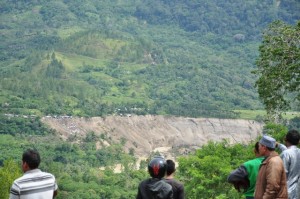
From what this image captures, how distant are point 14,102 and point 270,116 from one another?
118 m

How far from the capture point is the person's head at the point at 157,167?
9.51 meters

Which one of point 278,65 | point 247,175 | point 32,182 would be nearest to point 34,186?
point 32,182

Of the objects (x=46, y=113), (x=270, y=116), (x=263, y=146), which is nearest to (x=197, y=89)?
(x=46, y=113)

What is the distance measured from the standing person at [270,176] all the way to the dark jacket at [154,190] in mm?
1344

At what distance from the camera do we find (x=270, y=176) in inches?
392

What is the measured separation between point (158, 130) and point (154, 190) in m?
138

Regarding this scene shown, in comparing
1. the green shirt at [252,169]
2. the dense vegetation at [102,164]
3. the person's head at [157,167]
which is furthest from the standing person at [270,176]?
the dense vegetation at [102,164]

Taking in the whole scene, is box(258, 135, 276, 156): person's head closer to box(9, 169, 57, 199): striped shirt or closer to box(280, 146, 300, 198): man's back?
box(280, 146, 300, 198): man's back

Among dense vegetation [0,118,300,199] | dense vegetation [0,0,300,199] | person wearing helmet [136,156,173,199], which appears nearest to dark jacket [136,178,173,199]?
person wearing helmet [136,156,173,199]

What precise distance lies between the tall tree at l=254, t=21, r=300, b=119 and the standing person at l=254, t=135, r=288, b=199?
15.2 meters

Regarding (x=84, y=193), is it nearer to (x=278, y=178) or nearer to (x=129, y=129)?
(x=129, y=129)

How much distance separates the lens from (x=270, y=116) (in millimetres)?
28406

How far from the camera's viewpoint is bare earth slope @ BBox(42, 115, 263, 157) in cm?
13700

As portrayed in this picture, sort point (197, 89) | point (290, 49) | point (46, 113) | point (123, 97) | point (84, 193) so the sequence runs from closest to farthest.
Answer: point (290, 49)
point (84, 193)
point (46, 113)
point (123, 97)
point (197, 89)
